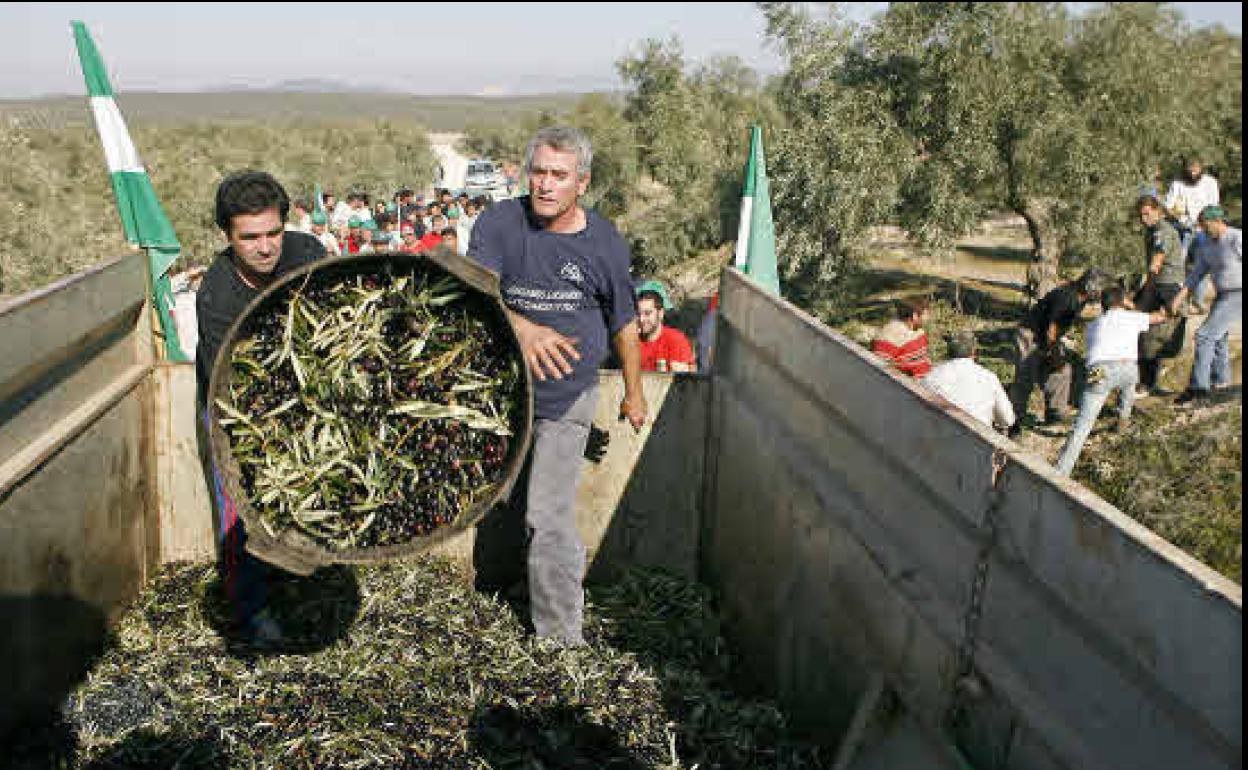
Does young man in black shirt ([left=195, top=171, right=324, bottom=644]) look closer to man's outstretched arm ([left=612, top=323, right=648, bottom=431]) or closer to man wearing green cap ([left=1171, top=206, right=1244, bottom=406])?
man's outstretched arm ([left=612, top=323, right=648, bottom=431])

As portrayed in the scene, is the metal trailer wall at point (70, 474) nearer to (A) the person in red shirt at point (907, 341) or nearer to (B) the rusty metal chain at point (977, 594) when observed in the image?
(B) the rusty metal chain at point (977, 594)

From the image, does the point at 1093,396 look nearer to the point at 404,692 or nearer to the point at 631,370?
the point at 631,370

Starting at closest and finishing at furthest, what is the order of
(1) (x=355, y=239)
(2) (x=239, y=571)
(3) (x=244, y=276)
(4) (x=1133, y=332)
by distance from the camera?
(3) (x=244, y=276) < (2) (x=239, y=571) < (4) (x=1133, y=332) < (1) (x=355, y=239)

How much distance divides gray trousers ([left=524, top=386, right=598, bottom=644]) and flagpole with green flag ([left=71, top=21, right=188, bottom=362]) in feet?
8.25

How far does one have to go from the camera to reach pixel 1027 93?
19266 mm

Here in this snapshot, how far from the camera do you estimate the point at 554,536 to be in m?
4.82

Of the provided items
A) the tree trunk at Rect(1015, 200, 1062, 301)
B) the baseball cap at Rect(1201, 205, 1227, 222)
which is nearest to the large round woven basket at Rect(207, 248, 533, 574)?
the baseball cap at Rect(1201, 205, 1227, 222)

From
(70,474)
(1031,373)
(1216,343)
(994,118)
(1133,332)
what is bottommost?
(1031,373)

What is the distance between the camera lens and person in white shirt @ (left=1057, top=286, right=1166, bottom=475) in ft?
33.0

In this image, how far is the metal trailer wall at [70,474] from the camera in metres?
3.90

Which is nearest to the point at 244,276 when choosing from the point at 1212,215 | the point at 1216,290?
the point at 1212,215

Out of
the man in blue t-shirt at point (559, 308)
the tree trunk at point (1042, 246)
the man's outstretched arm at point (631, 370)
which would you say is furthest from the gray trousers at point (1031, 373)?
the tree trunk at point (1042, 246)

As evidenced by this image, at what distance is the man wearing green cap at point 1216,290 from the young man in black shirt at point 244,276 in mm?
10194

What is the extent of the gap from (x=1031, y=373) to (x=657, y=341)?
5828 millimetres
